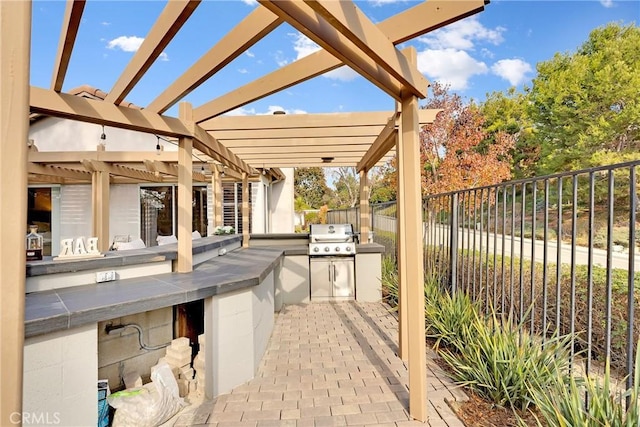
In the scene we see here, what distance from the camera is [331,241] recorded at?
5.45 meters

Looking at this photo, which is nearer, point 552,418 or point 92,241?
point 552,418

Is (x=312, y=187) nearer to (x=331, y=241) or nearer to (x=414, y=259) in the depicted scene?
(x=331, y=241)

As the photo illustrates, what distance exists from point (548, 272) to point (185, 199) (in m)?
4.80

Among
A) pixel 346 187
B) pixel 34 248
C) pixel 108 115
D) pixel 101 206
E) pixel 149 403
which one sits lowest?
pixel 149 403

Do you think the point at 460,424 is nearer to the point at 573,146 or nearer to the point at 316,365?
the point at 316,365

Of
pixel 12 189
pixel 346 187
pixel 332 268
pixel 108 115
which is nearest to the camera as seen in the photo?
pixel 12 189

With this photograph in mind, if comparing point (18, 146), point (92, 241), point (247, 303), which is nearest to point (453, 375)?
point (247, 303)

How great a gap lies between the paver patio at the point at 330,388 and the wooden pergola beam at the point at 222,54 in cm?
265

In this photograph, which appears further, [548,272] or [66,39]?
[548,272]

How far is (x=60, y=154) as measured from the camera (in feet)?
20.4

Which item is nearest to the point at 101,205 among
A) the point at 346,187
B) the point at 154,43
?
the point at 154,43

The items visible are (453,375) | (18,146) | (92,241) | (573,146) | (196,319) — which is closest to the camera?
(18,146)

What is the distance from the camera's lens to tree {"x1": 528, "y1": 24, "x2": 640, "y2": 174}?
12.3 meters

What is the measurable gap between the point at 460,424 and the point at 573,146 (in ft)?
53.3
